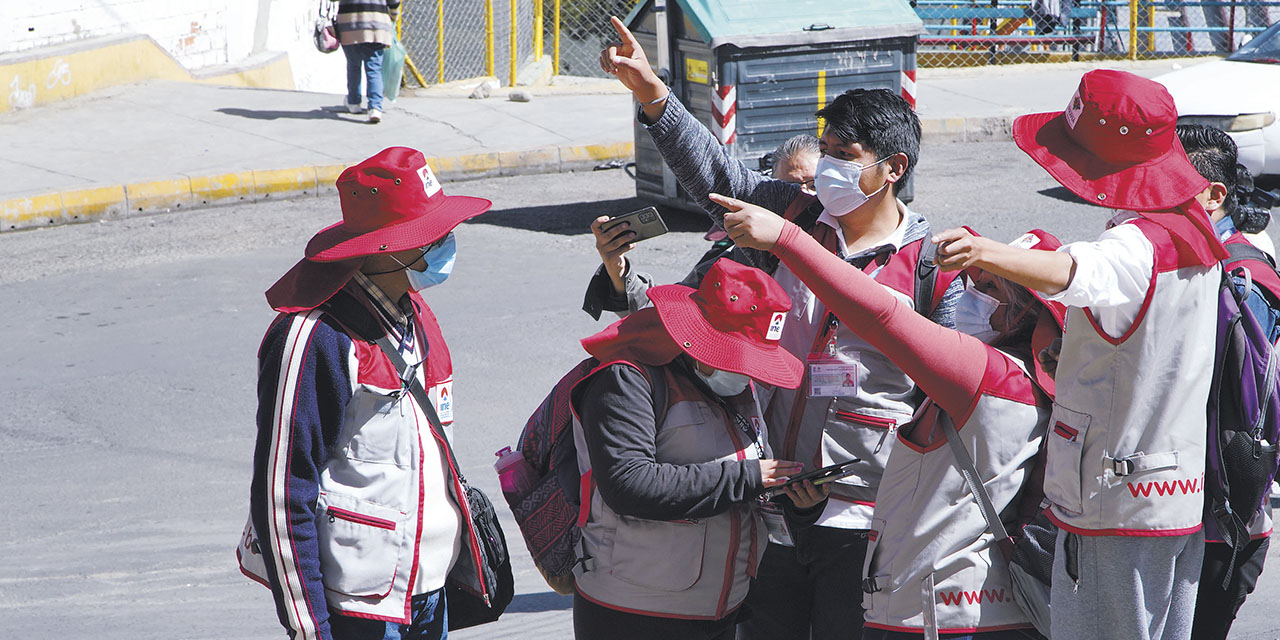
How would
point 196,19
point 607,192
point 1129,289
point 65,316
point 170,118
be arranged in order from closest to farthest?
point 1129,289 < point 65,316 < point 607,192 < point 170,118 < point 196,19

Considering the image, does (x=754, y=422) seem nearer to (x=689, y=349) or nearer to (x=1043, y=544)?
(x=689, y=349)

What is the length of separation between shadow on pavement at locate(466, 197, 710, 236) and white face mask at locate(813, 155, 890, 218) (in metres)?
6.22

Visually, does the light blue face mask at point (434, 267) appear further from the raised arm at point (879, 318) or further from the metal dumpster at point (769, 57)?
the metal dumpster at point (769, 57)

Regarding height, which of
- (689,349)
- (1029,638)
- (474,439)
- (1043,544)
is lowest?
(474,439)

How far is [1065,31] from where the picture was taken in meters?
17.9

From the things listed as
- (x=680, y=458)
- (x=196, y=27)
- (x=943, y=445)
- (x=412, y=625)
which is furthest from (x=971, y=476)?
(x=196, y=27)

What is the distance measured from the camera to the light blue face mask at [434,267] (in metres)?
2.89

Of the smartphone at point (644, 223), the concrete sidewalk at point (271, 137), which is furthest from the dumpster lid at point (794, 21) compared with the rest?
the smartphone at point (644, 223)

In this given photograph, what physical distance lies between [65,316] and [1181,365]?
6653 mm

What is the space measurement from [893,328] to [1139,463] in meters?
0.55

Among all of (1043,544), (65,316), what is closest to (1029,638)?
(1043,544)

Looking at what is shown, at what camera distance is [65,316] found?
7.54 meters

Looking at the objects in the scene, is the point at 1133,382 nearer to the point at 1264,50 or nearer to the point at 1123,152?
the point at 1123,152

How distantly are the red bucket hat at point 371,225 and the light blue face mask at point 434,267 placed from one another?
69mm
